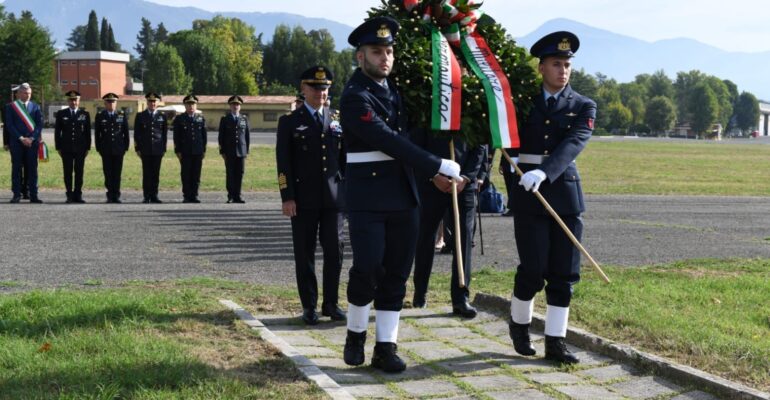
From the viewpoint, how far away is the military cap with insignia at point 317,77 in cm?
746

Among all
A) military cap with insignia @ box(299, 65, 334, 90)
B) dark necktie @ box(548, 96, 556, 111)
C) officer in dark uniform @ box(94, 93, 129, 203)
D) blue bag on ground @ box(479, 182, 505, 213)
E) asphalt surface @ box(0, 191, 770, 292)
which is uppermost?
military cap with insignia @ box(299, 65, 334, 90)

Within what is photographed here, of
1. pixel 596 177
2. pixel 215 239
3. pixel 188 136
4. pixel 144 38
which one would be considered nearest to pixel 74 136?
pixel 188 136

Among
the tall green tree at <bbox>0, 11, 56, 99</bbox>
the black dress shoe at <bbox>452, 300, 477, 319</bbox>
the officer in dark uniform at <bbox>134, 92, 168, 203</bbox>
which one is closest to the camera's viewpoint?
the black dress shoe at <bbox>452, 300, 477, 319</bbox>

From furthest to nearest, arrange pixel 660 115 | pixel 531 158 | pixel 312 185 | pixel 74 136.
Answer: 1. pixel 660 115
2. pixel 74 136
3. pixel 312 185
4. pixel 531 158

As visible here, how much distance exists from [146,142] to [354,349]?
12856 mm

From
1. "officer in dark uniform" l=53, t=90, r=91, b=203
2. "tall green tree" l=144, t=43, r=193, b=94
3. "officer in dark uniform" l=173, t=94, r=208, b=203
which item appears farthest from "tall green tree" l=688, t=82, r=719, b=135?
"officer in dark uniform" l=53, t=90, r=91, b=203

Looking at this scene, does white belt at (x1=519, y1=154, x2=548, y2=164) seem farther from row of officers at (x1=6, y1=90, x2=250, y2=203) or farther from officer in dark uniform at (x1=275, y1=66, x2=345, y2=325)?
row of officers at (x1=6, y1=90, x2=250, y2=203)

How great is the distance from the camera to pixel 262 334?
6680 millimetres

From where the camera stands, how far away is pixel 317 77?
7.50m

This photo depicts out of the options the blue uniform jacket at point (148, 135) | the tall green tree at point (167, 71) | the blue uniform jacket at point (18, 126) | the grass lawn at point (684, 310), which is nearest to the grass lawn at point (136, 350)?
the grass lawn at point (684, 310)

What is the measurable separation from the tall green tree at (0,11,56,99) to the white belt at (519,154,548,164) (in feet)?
282

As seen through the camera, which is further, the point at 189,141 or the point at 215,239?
the point at 189,141

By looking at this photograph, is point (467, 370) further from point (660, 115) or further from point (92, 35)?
point (660, 115)

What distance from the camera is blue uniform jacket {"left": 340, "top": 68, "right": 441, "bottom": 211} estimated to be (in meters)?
5.80
